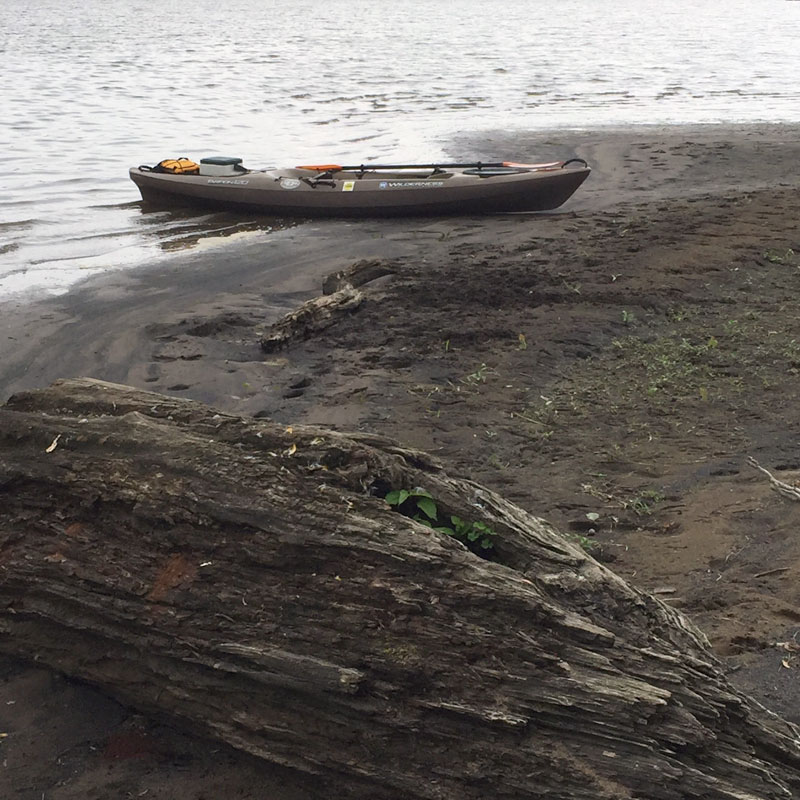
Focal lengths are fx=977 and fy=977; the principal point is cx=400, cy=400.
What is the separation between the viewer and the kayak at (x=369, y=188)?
13305 mm

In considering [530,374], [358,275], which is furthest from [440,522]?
[358,275]

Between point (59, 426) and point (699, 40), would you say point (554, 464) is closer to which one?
point (59, 426)

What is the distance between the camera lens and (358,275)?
1009 centimetres

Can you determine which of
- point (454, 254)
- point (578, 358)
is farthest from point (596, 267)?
point (578, 358)

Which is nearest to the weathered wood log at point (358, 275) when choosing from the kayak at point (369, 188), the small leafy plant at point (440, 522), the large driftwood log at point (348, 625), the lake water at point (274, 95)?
the lake water at point (274, 95)

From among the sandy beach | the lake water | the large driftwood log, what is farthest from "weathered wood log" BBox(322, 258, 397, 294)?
the large driftwood log

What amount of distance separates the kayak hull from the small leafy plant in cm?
1031

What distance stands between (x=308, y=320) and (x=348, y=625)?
592 centimetres

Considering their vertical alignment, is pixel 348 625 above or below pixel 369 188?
above

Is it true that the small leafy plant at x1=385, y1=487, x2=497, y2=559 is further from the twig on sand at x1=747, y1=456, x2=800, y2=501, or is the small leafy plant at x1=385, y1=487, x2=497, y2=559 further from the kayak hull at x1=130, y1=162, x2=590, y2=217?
the kayak hull at x1=130, y1=162, x2=590, y2=217

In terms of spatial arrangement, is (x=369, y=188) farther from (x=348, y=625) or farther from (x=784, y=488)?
(x=348, y=625)

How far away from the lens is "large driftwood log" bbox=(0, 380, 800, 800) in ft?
9.46

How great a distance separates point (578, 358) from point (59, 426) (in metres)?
5.08

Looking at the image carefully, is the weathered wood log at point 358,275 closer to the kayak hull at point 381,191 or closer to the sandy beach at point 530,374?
the sandy beach at point 530,374
